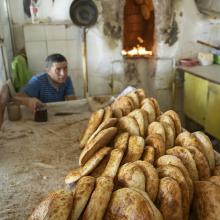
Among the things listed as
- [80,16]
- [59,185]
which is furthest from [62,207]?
[80,16]

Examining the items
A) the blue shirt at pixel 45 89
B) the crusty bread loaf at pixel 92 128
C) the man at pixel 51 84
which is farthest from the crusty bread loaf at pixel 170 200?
the blue shirt at pixel 45 89

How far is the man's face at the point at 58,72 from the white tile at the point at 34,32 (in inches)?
36.5

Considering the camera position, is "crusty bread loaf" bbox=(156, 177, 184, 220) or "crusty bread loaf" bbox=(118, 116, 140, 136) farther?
"crusty bread loaf" bbox=(118, 116, 140, 136)

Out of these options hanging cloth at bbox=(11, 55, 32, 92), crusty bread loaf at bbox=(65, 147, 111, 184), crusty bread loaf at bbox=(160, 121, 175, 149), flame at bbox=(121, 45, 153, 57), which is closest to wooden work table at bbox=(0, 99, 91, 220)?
crusty bread loaf at bbox=(65, 147, 111, 184)

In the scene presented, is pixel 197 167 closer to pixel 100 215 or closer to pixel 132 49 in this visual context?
pixel 100 215

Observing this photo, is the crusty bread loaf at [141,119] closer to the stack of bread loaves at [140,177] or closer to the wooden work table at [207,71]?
the stack of bread loaves at [140,177]

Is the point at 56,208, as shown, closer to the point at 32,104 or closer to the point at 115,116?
the point at 115,116

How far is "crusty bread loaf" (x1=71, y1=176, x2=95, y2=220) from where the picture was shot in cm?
82

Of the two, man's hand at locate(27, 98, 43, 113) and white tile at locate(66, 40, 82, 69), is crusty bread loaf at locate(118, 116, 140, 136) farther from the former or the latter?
white tile at locate(66, 40, 82, 69)

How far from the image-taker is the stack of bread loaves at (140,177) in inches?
31.9

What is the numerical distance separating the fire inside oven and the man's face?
53.3 inches

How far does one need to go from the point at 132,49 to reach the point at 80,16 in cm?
95

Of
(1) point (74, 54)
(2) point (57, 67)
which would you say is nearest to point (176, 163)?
(2) point (57, 67)

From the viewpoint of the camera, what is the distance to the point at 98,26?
3240mm
